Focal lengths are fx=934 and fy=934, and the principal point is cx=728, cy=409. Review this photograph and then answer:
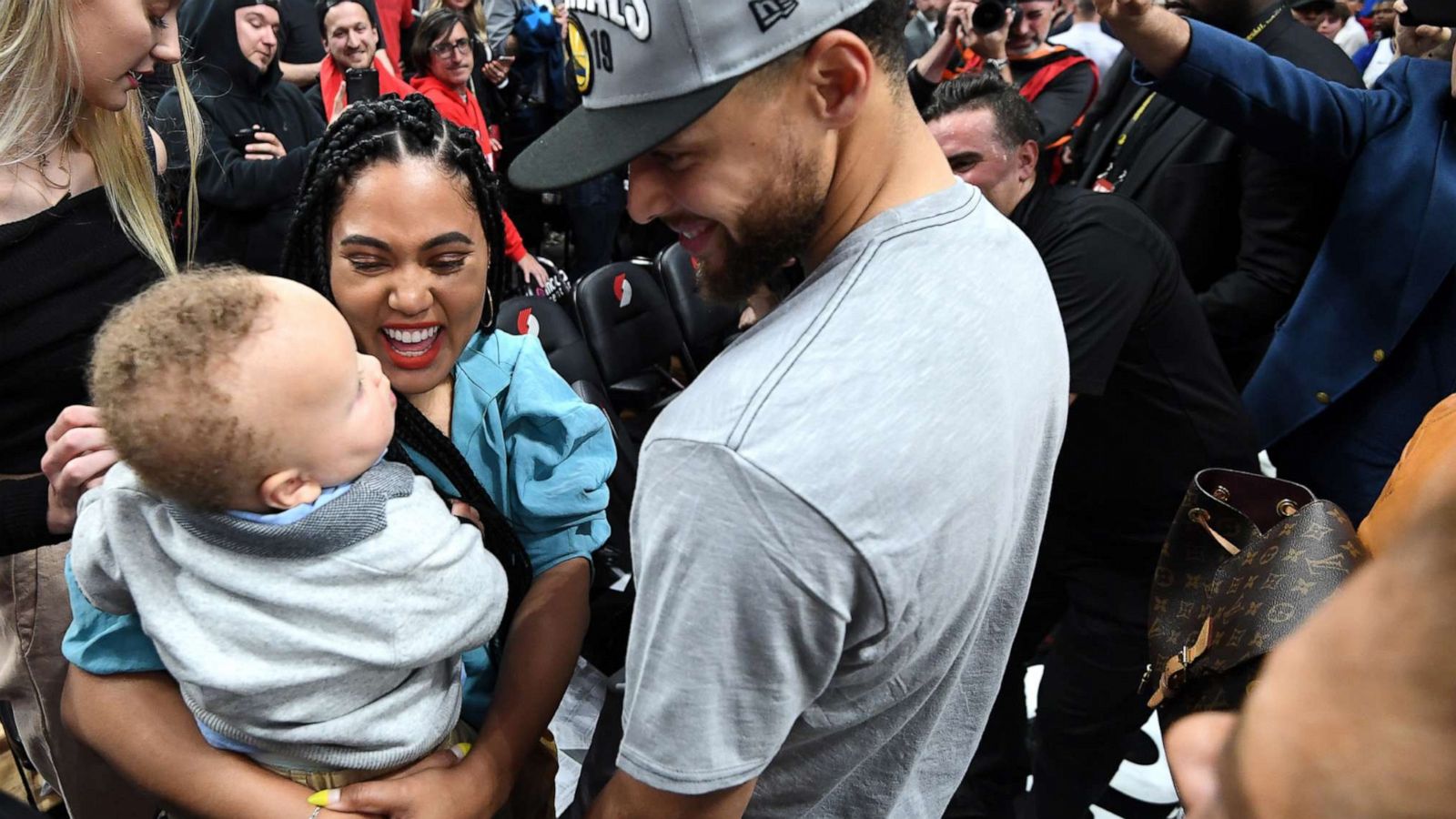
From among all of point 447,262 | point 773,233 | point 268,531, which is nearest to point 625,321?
point 447,262

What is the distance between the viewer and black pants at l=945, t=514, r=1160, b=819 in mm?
2328

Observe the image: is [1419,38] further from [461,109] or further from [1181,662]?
[461,109]

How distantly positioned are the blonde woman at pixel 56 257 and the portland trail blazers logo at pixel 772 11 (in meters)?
1.18

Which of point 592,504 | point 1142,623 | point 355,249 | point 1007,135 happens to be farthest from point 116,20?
point 1142,623

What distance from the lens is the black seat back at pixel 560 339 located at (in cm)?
354

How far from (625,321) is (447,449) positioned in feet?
9.27

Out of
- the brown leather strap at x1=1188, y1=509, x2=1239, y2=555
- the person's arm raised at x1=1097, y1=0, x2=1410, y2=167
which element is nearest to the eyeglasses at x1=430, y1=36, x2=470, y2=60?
the person's arm raised at x1=1097, y1=0, x2=1410, y2=167

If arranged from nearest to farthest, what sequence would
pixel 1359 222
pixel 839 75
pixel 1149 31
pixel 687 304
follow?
pixel 839 75, pixel 1149 31, pixel 1359 222, pixel 687 304

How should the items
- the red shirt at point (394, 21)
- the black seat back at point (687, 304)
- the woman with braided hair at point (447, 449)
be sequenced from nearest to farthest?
the woman with braided hair at point (447, 449) < the black seat back at point (687, 304) < the red shirt at point (394, 21)

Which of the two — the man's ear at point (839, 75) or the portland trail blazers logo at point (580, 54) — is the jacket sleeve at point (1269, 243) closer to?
the man's ear at point (839, 75)

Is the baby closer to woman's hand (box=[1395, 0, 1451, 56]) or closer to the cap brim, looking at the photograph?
the cap brim

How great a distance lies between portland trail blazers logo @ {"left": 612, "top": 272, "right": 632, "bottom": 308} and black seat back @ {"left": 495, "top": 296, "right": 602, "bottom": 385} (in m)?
0.36

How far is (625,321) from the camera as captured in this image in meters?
4.12

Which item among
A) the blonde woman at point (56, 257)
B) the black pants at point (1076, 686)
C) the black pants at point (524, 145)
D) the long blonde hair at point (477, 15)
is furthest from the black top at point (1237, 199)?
the long blonde hair at point (477, 15)
